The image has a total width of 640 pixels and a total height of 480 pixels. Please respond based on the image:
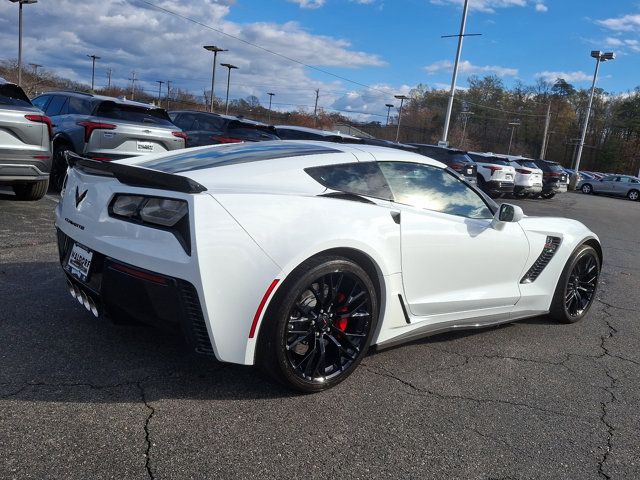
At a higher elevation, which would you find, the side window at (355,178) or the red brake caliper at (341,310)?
the side window at (355,178)

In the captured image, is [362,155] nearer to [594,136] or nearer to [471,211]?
[471,211]

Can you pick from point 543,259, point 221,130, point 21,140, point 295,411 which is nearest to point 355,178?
point 295,411

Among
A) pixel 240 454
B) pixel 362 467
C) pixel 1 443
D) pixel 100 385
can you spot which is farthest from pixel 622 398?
pixel 1 443

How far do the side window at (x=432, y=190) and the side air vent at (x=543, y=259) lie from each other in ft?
2.09

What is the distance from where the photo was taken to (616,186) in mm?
37469

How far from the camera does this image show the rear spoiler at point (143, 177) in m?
2.66

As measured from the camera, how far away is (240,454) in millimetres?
2396

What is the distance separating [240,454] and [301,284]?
84 centimetres

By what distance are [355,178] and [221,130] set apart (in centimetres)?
918

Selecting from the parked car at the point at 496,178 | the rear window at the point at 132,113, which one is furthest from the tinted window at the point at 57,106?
the parked car at the point at 496,178

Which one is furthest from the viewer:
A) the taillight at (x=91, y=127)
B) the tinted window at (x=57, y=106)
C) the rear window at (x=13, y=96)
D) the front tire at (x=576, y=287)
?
the tinted window at (x=57, y=106)

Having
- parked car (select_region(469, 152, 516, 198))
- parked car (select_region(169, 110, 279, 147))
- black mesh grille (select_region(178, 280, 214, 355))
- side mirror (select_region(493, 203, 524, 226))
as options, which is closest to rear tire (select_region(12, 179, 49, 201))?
parked car (select_region(169, 110, 279, 147))

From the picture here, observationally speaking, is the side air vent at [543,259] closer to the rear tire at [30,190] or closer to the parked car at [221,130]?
the rear tire at [30,190]

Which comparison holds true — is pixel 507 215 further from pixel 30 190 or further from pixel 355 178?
pixel 30 190
